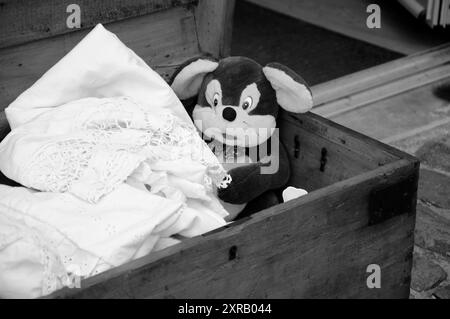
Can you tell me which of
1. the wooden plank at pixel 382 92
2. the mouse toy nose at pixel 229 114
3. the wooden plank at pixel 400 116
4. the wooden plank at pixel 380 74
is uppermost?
the mouse toy nose at pixel 229 114

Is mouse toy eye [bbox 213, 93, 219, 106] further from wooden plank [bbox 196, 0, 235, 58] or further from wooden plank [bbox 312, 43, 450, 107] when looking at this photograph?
wooden plank [bbox 312, 43, 450, 107]

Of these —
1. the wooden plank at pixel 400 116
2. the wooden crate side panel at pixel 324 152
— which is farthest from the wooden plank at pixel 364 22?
the wooden crate side panel at pixel 324 152

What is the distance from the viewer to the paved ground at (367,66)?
1.78 meters

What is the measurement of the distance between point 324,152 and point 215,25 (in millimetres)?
454

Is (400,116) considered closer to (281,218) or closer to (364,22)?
(364,22)

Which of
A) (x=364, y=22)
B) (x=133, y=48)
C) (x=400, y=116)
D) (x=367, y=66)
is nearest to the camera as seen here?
(x=133, y=48)

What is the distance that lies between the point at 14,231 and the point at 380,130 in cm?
155

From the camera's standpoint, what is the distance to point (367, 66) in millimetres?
2775

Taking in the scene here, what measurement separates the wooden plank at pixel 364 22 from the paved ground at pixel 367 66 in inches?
2.0

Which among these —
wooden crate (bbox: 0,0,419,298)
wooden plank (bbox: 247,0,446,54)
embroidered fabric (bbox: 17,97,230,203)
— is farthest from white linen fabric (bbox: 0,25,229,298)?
wooden plank (bbox: 247,0,446,54)

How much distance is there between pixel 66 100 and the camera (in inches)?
56.2

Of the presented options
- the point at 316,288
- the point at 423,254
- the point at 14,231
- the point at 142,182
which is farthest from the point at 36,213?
the point at 423,254

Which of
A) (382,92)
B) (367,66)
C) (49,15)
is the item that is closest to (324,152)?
(49,15)

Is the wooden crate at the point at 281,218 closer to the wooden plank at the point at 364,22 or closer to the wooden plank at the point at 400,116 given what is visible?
the wooden plank at the point at 400,116
